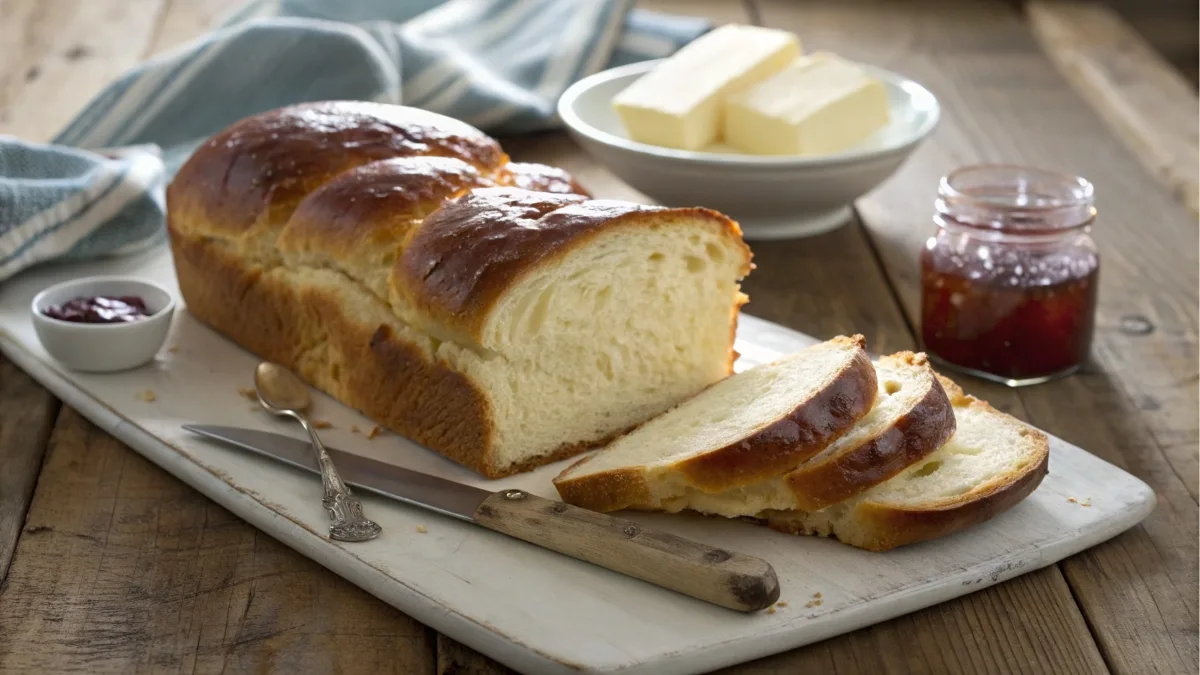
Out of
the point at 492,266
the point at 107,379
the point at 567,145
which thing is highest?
the point at 492,266

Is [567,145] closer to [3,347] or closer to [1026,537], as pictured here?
[3,347]

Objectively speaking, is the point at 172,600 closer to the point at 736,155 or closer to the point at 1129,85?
the point at 736,155

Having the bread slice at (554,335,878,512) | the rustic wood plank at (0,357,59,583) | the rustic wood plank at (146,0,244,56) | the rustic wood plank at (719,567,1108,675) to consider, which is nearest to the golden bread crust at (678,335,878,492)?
the bread slice at (554,335,878,512)

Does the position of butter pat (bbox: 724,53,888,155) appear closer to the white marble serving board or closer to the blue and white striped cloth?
the blue and white striped cloth

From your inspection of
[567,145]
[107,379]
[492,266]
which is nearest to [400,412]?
[492,266]

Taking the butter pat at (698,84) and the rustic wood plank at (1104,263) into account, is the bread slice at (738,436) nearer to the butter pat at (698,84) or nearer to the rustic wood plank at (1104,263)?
the rustic wood plank at (1104,263)
